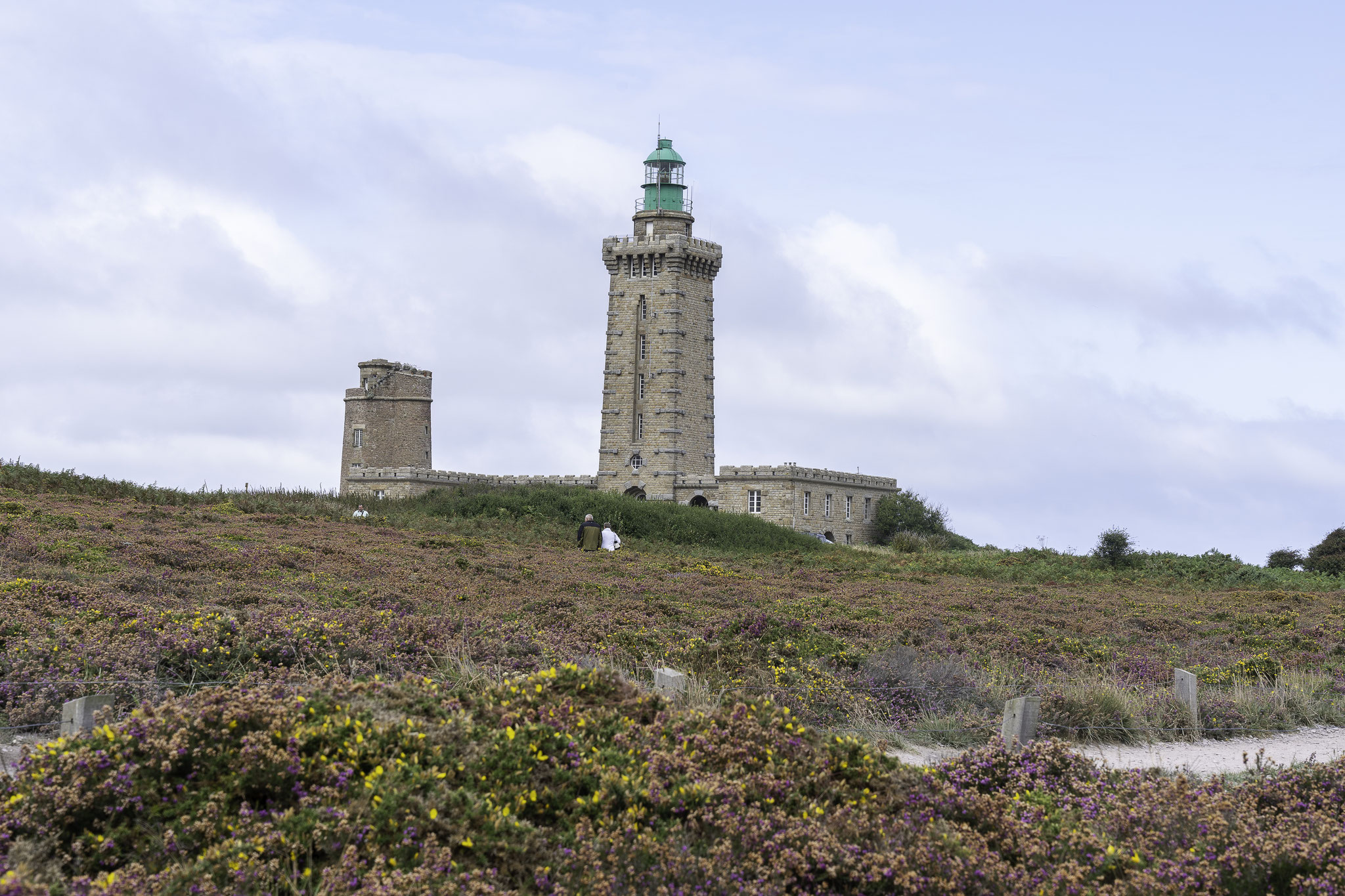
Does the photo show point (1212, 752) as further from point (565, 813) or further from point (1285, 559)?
point (1285, 559)

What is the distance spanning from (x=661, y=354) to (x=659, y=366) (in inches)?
26.0

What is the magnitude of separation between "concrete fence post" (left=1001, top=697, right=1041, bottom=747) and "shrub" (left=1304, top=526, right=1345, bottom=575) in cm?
3717

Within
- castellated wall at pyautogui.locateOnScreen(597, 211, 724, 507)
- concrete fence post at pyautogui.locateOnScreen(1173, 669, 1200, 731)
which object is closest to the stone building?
castellated wall at pyautogui.locateOnScreen(597, 211, 724, 507)

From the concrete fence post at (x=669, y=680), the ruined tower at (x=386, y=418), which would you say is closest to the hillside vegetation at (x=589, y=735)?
the concrete fence post at (x=669, y=680)

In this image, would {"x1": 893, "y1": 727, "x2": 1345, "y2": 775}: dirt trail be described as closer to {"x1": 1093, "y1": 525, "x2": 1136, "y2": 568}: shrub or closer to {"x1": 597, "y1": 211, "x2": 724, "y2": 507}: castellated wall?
{"x1": 1093, "y1": 525, "x2": 1136, "y2": 568}: shrub

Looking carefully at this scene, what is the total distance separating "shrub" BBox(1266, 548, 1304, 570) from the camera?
1730 inches

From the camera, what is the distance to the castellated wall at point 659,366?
6059 cm

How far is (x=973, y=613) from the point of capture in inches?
858

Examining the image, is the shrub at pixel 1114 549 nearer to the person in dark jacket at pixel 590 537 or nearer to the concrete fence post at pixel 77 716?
the person in dark jacket at pixel 590 537

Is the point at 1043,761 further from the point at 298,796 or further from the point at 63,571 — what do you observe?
the point at 63,571

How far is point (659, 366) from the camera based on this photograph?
201 feet

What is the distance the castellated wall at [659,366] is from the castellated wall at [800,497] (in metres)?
1.44

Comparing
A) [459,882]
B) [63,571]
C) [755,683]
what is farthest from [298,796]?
[63,571]

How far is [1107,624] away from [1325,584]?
19288 mm
